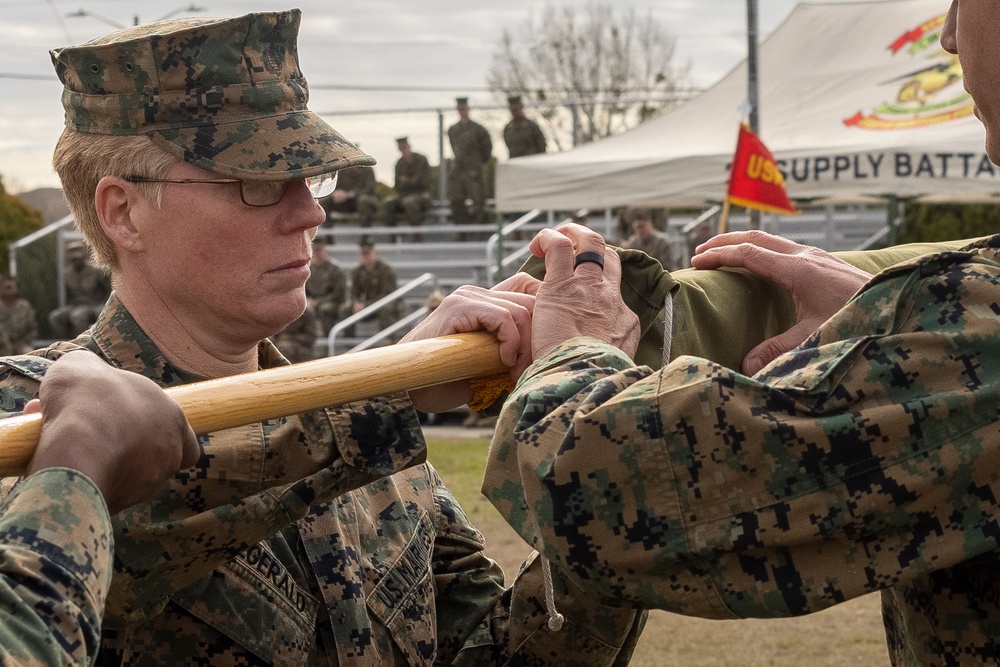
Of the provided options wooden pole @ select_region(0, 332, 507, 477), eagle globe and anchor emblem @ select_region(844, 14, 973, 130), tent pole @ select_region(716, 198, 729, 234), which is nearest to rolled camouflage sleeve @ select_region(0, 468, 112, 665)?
wooden pole @ select_region(0, 332, 507, 477)

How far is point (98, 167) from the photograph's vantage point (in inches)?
101

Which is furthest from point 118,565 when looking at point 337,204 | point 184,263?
point 337,204

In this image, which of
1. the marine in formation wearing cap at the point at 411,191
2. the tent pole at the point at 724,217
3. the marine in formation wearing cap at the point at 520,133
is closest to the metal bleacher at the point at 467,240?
the marine in formation wearing cap at the point at 411,191

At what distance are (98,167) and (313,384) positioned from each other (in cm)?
96

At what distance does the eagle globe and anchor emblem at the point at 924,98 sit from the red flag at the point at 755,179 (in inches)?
95.4

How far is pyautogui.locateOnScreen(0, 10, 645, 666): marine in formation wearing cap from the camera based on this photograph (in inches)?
86.9

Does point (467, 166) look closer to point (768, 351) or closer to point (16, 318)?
point (16, 318)

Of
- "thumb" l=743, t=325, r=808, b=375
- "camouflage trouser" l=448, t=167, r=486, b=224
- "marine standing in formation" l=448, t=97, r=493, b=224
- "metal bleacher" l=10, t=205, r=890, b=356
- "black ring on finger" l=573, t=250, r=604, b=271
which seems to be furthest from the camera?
"camouflage trouser" l=448, t=167, r=486, b=224

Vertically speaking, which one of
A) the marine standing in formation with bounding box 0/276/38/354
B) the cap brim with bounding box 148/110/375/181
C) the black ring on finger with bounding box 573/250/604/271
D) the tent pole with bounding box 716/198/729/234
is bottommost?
the marine standing in formation with bounding box 0/276/38/354

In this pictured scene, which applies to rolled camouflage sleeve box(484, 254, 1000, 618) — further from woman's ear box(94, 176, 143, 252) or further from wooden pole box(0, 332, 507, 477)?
woman's ear box(94, 176, 143, 252)

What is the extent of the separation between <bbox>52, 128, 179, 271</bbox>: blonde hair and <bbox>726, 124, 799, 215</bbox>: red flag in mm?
9783

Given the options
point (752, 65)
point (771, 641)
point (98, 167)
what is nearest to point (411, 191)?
point (752, 65)

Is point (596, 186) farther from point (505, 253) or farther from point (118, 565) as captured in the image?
point (118, 565)

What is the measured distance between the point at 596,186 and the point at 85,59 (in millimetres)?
12841
